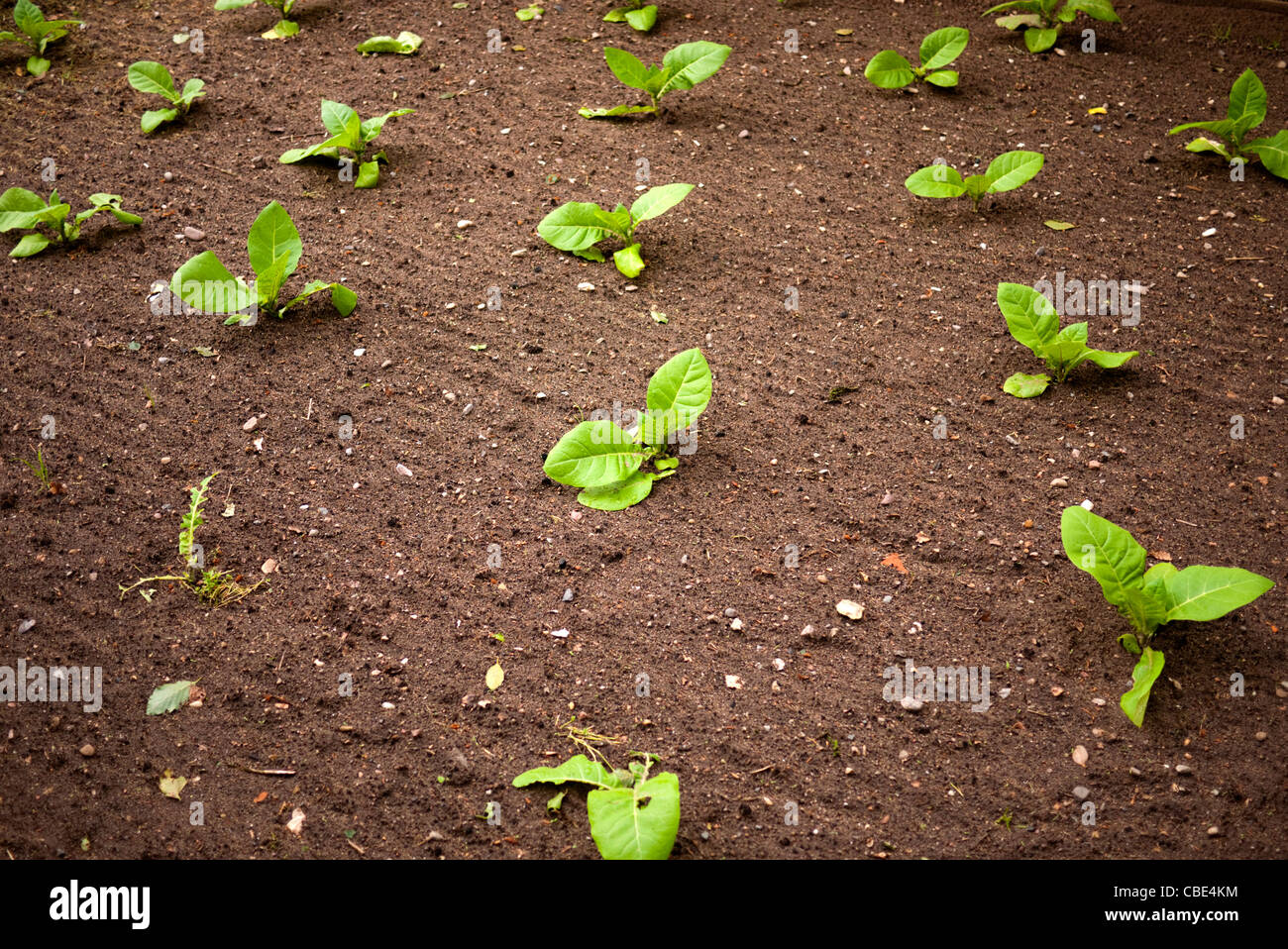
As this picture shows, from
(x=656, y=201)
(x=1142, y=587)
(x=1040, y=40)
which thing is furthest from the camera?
(x=1040, y=40)

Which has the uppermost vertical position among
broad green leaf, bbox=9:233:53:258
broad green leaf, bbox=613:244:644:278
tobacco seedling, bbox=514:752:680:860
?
broad green leaf, bbox=613:244:644:278

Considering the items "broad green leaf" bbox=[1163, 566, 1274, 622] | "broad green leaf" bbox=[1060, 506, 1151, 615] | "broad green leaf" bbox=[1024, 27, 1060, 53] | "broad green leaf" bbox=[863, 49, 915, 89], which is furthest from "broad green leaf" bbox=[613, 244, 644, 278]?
"broad green leaf" bbox=[1024, 27, 1060, 53]

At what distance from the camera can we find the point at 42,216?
337cm

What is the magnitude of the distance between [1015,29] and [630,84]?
201 centimetres

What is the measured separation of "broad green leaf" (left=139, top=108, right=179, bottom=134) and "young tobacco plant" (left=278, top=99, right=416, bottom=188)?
0.65 meters

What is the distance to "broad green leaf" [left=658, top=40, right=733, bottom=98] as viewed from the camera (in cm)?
381

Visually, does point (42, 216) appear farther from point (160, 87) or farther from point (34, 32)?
point (34, 32)

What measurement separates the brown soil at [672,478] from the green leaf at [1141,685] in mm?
65

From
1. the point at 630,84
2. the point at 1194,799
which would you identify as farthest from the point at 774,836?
the point at 630,84

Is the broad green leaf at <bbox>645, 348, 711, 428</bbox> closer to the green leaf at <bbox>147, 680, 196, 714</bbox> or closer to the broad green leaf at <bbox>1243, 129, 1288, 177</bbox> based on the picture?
the green leaf at <bbox>147, 680, 196, 714</bbox>

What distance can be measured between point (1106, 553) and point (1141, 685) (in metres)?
0.31

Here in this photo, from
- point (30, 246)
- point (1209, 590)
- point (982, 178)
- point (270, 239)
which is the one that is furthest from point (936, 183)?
point (30, 246)

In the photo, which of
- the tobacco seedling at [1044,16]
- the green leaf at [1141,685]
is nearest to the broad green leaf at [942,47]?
the tobacco seedling at [1044,16]

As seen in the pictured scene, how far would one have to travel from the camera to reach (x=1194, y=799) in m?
1.95
